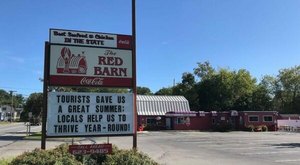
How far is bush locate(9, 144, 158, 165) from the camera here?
35.5 feet

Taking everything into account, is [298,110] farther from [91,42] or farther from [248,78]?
[91,42]

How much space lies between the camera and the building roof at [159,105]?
2581 inches

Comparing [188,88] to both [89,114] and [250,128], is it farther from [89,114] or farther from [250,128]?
[89,114]

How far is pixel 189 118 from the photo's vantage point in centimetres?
6512

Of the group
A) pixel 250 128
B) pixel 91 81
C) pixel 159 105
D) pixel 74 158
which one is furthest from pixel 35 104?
pixel 74 158

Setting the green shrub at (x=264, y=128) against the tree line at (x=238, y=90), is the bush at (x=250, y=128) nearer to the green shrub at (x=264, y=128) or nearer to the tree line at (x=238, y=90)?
the green shrub at (x=264, y=128)

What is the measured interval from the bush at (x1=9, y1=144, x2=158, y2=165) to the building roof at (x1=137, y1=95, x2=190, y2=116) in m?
52.6

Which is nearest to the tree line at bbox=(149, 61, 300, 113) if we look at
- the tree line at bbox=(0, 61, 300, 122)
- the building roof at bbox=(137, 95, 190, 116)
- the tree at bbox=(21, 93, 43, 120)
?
the tree line at bbox=(0, 61, 300, 122)

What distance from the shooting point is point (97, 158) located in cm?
1215

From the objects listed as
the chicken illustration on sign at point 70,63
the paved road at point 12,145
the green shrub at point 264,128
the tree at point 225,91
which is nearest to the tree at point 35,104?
the paved road at point 12,145

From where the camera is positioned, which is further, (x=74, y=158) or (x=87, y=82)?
(x=87, y=82)

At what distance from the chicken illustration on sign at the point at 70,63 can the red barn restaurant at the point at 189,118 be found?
5061 centimetres

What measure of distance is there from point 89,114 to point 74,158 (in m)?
1.53

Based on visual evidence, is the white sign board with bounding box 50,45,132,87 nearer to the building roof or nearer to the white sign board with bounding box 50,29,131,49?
the white sign board with bounding box 50,29,131,49
